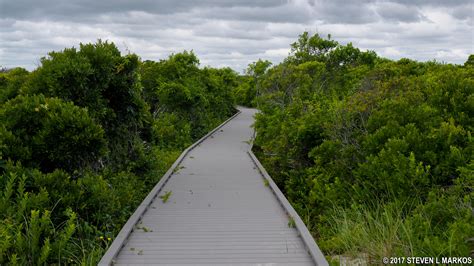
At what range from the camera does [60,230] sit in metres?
5.94

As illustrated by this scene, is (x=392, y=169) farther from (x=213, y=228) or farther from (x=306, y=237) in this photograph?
(x=213, y=228)

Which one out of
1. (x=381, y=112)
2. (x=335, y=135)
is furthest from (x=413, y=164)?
(x=335, y=135)

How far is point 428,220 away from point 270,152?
30.4ft

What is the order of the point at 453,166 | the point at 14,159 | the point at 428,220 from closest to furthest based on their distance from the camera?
the point at 428,220
the point at 14,159
the point at 453,166

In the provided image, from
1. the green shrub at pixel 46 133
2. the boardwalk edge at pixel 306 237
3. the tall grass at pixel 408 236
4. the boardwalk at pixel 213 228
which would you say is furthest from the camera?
the green shrub at pixel 46 133

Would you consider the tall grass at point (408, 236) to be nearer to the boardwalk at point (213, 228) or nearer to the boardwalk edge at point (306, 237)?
the boardwalk edge at point (306, 237)

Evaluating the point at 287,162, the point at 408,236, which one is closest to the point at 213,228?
the point at 408,236

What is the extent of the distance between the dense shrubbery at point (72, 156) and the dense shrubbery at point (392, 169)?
11.2ft

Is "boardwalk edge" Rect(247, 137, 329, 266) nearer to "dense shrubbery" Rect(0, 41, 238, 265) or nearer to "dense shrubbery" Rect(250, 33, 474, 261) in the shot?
"dense shrubbery" Rect(250, 33, 474, 261)

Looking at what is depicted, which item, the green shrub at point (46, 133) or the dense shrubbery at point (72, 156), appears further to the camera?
the green shrub at point (46, 133)

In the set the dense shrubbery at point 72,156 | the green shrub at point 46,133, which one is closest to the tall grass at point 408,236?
the dense shrubbery at point 72,156

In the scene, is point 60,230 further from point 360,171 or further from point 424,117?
point 424,117

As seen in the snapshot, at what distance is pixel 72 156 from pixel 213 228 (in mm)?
2493

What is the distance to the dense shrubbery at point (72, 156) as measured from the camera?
5.36 meters
